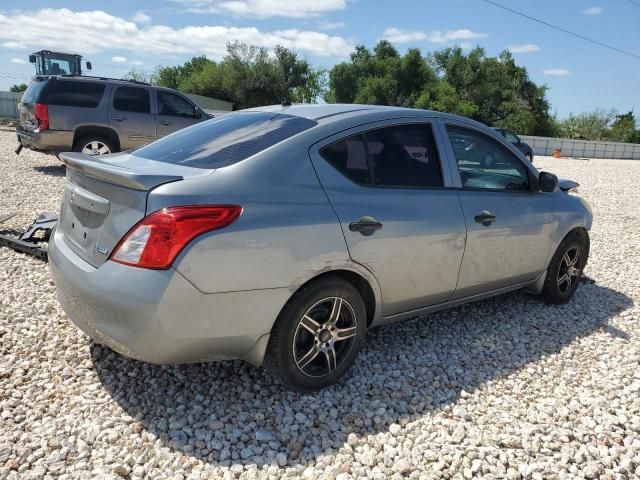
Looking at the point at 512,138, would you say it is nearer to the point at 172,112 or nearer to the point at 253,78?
the point at 172,112

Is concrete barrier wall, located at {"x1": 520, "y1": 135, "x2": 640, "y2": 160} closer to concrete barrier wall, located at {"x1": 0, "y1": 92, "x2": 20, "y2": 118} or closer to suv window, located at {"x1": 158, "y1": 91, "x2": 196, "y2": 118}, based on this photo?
suv window, located at {"x1": 158, "y1": 91, "x2": 196, "y2": 118}

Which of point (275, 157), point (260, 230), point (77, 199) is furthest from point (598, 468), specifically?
point (77, 199)

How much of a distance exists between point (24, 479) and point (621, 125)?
7698cm

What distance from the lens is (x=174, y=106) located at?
11.5 m

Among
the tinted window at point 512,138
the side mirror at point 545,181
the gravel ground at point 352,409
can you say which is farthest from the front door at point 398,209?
the tinted window at point 512,138

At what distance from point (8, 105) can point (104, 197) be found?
36930 millimetres

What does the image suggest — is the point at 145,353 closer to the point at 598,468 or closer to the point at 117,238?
→ the point at 117,238

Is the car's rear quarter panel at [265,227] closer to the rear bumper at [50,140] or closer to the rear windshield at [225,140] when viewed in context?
the rear windshield at [225,140]

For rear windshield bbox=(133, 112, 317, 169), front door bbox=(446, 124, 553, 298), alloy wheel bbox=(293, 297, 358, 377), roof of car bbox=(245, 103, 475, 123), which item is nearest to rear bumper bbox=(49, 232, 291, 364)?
alloy wheel bbox=(293, 297, 358, 377)

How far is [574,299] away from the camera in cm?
506

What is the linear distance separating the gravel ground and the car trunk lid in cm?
84

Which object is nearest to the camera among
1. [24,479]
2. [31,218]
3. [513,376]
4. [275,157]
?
[24,479]

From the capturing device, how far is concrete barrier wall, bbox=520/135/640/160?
37.1 metres

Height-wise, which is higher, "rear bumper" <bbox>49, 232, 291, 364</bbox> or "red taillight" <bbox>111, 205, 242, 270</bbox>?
"red taillight" <bbox>111, 205, 242, 270</bbox>
